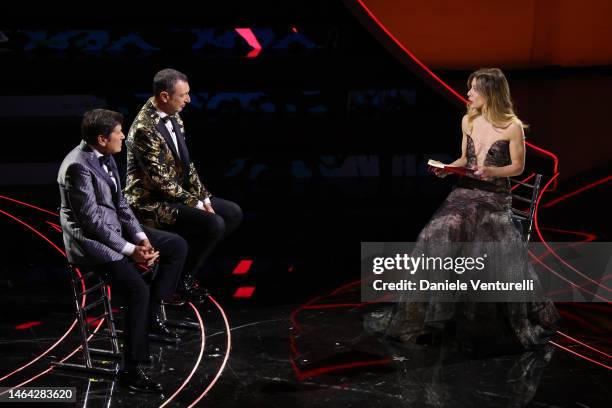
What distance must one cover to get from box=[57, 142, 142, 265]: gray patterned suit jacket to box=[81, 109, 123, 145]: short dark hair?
45 mm

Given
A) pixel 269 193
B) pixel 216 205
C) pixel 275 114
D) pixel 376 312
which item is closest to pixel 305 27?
pixel 275 114

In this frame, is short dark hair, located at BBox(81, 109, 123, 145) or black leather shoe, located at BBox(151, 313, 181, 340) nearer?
short dark hair, located at BBox(81, 109, 123, 145)

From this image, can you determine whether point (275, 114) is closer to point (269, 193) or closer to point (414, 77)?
point (269, 193)

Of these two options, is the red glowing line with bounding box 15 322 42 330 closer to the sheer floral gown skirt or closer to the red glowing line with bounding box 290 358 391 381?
the red glowing line with bounding box 290 358 391 381

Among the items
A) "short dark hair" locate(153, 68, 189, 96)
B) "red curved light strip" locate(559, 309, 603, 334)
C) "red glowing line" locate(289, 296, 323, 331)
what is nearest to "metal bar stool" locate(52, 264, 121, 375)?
"red glowing line" locate(289, 296, 323, 331)

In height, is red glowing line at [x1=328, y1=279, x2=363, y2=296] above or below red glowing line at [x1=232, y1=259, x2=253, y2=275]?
below

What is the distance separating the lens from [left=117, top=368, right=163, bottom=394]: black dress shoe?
3357 mm

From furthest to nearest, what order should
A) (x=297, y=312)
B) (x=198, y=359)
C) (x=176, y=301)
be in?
(x=176, y=301) < (x=297, y=312) < (x=198, y=359)

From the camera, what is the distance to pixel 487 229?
3.92 meters

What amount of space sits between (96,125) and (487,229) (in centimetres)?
200

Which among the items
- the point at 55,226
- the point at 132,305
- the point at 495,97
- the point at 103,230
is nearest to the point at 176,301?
the point at 132,305

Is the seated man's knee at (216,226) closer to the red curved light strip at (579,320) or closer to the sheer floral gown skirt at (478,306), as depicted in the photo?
the sheer floral gown skirt at (478,306)

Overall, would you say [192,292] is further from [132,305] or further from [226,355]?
[132,305]

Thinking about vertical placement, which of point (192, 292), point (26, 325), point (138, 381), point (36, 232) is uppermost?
point (36, 232)
